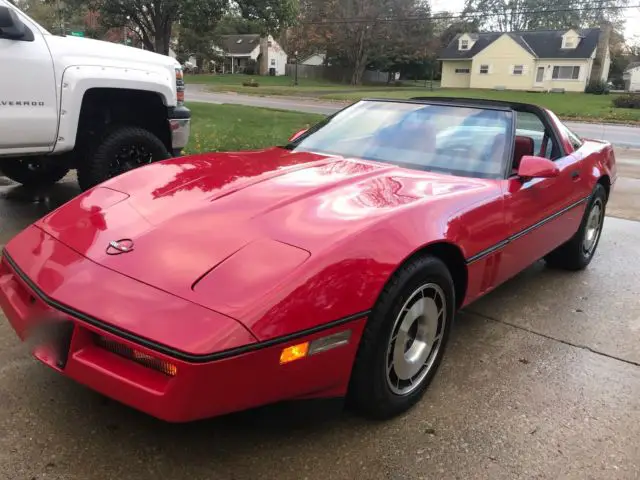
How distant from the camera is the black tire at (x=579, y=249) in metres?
4.54

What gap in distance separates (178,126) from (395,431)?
4.29m

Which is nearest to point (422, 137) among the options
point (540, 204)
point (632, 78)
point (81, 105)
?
point (540, 204)

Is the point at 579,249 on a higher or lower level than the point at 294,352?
lower

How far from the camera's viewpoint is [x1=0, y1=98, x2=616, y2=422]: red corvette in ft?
6.41

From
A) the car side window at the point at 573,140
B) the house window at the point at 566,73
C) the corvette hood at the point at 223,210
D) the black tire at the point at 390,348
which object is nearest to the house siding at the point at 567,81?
the house window at the point at 566,73

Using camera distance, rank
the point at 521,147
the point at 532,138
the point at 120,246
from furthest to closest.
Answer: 1. the point at 532,138
2. the point at 521,147
3. the point at 120,246

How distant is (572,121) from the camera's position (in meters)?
24.2

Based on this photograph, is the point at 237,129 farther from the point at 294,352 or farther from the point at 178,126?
the point at 294,352

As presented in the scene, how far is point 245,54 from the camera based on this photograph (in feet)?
253

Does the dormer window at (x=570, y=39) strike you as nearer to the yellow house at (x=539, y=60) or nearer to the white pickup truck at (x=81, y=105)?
the yellow house at (x=539, y=60)

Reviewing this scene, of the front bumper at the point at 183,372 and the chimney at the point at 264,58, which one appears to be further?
the chimney at the point at 264,58

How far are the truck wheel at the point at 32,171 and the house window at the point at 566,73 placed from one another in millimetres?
→ 53792

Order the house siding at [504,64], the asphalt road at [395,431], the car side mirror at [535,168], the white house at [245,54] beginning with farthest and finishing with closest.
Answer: the white house at [245,54]
the house siding at [504,64]
the car side mirror at [535,168]
the asphalt road at [395,431]

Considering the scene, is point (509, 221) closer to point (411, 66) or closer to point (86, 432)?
point (86, 432)
